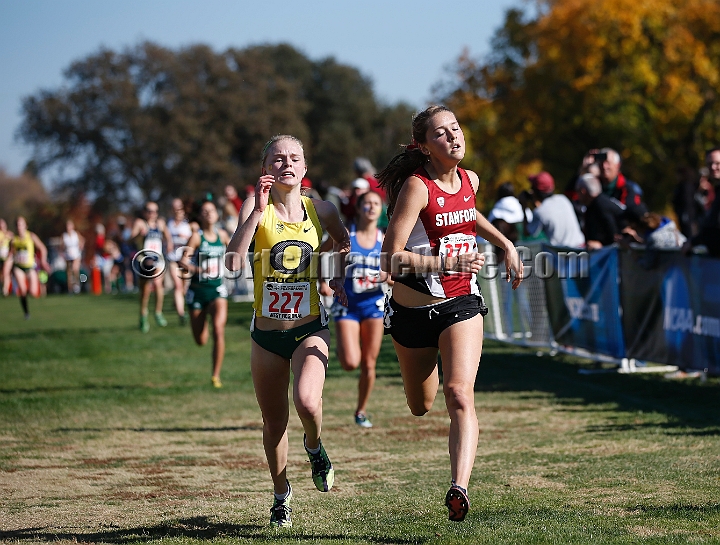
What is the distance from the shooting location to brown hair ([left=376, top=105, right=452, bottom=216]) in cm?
543

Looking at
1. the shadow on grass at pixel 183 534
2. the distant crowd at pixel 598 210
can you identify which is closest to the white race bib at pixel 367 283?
the distant crowd at pixel 598 210

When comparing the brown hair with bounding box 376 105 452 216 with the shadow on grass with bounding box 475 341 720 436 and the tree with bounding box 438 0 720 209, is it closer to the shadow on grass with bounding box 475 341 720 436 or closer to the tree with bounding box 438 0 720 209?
the shadow on grass with bounding box 475 341 720 436

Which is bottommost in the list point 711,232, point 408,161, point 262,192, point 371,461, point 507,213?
point 371,461

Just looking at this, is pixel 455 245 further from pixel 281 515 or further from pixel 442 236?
pixel 281 515

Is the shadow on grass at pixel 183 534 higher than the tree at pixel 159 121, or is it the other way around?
the tree at pixel 159 121

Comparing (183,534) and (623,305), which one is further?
(623,305)

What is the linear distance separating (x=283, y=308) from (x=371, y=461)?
2.36m

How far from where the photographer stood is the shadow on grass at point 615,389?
8.35m

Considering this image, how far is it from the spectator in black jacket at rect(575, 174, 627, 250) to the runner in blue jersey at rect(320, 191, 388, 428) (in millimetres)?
3231

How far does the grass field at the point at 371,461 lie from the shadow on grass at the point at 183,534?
0.02m

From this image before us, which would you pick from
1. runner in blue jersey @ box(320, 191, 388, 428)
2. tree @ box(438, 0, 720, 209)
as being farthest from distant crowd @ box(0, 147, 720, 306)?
tree @ box(438, 0, 720, 209)

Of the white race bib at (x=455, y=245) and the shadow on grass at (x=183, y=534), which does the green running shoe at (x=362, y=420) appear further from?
the white race bib at (x=455, y=245)

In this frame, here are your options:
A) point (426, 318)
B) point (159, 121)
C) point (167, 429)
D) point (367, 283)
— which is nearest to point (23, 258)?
point (167, 429)

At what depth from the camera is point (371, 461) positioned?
24.3ft
